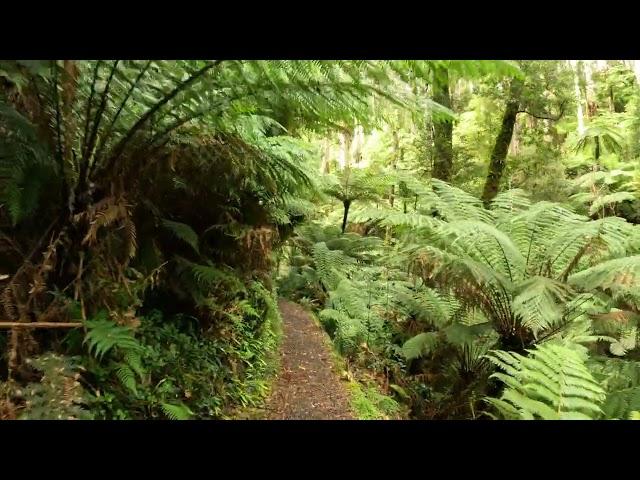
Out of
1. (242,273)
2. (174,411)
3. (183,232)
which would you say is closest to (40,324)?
(174,411)

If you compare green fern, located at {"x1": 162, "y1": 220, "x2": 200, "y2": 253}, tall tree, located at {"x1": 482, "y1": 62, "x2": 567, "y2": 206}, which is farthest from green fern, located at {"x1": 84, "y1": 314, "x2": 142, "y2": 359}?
tall tree, located at {"x1": 482, "y1": 62, "x2": 567, "y2": 206}

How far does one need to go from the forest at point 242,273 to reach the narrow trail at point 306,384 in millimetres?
22

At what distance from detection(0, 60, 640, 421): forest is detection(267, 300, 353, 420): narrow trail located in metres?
0.02

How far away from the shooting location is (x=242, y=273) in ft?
10.6

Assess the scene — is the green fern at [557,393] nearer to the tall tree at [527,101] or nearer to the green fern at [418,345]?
the green fern at [418,345]

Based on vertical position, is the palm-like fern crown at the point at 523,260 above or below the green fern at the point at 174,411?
above

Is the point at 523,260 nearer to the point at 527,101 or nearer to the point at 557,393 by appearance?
the point at 557,393

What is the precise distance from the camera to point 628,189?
8023 millimetres

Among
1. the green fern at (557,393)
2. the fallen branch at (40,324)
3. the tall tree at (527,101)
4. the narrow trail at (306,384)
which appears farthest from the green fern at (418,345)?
the tall tree at (527,101)

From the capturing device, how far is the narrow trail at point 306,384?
2.98m

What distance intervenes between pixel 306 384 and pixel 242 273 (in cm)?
104

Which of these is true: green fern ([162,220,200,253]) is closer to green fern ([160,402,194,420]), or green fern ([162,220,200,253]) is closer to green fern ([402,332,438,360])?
green fern ([160,402,194,420])

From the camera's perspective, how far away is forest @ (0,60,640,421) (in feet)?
6.29
